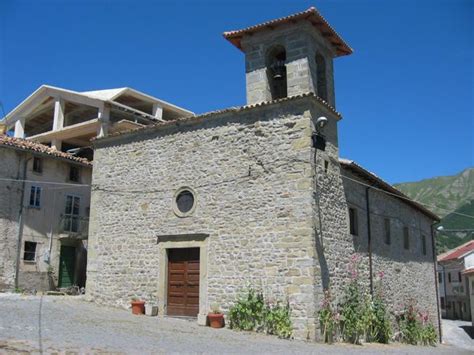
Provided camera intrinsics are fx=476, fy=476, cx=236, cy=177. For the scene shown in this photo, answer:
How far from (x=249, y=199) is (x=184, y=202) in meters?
2.40

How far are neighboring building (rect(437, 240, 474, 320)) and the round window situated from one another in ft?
116

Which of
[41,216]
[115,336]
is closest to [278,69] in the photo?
[115,336]

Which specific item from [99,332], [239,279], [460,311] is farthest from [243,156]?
[460,311]

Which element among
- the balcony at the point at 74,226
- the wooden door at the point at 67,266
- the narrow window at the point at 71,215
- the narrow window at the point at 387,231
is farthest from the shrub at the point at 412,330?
the narrow window at the point at 71,215

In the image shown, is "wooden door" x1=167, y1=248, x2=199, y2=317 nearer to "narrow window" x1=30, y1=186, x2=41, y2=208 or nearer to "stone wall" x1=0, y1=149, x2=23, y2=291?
"stone wall" x1=0, y1=149, x2=23, y2=291

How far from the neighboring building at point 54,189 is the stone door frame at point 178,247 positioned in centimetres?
765

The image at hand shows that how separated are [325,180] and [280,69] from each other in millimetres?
3865

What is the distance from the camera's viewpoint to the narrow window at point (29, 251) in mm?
21547

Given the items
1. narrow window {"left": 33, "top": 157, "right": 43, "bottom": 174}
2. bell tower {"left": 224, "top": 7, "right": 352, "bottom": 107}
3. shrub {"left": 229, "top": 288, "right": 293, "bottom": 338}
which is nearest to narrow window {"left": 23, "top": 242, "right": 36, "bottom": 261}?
narrow window {"left": 33, "top": 157, "right": 43, "bottom": 174}

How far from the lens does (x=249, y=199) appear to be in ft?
44.7

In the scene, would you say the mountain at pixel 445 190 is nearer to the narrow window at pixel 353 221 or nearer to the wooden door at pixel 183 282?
the narrow window at pixel 353 221

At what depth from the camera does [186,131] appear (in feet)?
50.4

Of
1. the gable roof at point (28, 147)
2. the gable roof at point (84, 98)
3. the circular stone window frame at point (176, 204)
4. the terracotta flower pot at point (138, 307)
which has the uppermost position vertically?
the gable roof at point (84, 98)

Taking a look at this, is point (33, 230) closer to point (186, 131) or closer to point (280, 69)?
point (186, 131)
